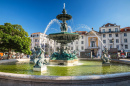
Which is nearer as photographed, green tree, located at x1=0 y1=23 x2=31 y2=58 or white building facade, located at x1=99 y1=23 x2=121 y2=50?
green tree, located at x1=0 y1=23 x2=31 y2=58

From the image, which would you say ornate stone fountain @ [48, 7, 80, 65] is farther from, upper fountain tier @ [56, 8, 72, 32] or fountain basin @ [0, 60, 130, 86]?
fountain basin @ [0, 60, 130, 86]

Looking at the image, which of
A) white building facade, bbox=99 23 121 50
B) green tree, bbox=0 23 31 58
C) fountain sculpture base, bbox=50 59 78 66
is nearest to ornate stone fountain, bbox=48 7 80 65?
fountain sculpture base, bbox=50 59 78 66

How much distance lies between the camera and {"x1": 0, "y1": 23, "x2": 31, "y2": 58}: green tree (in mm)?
18344

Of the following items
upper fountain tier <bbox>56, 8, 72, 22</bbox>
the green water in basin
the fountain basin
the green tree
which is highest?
upper fountain tier <bbox>56, 8, 72, 22</bbox>

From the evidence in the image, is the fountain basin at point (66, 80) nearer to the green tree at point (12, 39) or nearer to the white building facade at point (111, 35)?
the green tree at point (12, 39)

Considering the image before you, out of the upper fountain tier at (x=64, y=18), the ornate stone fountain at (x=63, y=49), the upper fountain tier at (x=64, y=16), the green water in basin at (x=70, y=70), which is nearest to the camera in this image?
the green water in basin at (x=70, y=70)

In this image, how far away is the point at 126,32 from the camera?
1927 inches

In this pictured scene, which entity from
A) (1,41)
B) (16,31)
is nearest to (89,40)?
(16,31)

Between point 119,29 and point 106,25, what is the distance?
20.0 ft

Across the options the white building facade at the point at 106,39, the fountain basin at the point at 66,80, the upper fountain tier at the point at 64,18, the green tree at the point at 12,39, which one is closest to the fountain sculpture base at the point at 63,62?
the upper fountain tier at the point at 64,18

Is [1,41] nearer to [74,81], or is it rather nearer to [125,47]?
[74,81]

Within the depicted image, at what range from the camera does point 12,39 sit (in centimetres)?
1820

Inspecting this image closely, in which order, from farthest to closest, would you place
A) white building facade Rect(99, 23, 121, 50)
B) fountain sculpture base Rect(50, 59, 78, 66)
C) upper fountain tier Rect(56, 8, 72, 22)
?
1. white building facade Rect(99, 23, 121, 50)
2. upper fountain tier Rect(56, 8, 72, 22)
3. fountain sculpture base Rect(50, 59, 78, 66)

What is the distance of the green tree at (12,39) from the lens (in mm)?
18344
